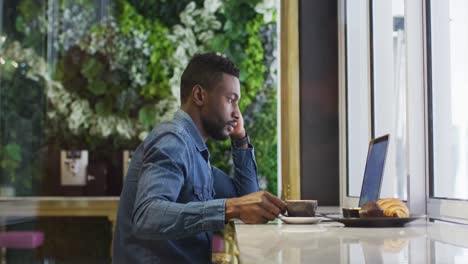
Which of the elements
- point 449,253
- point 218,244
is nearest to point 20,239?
point 218,244

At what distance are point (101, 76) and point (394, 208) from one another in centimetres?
359

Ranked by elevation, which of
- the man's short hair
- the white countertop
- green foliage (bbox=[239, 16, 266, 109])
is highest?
green foliage (bbox=[239, 16, 266, 109])

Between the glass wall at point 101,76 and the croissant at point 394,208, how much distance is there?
2.86m

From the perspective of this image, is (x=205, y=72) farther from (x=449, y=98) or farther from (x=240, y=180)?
(x=449, y=98)

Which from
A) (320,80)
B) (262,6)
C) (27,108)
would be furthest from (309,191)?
(27,108)

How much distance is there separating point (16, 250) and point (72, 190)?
0.59 m

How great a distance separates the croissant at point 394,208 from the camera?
216cm

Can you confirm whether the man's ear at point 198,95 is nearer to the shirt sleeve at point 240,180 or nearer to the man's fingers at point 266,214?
the shirt sleeve at point 240,180

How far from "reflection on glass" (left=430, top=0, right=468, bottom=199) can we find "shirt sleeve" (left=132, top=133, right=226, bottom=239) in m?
0.93

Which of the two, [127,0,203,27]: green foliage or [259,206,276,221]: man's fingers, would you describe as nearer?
[259,206,276,221]: man's fingers

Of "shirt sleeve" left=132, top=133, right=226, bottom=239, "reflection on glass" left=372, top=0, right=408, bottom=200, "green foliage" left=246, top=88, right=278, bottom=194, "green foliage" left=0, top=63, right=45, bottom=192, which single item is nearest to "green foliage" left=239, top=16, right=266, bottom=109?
"green foliage" left=246, top=88, right=278, bottom=194

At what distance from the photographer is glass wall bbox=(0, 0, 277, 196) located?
5.17 metres

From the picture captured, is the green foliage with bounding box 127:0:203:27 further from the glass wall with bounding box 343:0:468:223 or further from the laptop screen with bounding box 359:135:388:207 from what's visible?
the laptop screen with bounding box 359:135:388:207

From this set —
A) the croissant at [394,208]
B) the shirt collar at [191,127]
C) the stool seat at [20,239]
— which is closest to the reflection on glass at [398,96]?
the croissant at [394,208]
